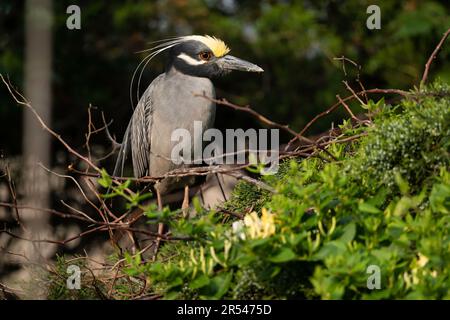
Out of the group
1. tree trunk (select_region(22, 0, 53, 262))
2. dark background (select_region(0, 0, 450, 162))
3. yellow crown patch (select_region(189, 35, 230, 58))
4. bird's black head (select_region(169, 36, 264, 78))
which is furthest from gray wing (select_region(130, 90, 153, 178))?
dark background (select_region(0, 0, 450, 162))

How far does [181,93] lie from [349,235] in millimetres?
2170

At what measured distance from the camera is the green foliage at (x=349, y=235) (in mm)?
1815

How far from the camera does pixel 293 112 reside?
6.27m

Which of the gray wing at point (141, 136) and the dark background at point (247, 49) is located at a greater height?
the dark background at point (247, 49)

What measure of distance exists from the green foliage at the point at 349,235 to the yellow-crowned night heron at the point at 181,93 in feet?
5.66

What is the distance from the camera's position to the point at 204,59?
397cm

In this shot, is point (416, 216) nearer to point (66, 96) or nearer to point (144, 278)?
point (144, 278)

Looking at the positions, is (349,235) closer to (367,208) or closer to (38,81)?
(367,208)

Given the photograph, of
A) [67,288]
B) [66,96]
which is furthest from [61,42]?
[67,288]

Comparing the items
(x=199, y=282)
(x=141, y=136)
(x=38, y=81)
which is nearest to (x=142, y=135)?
(x=141, y=136)

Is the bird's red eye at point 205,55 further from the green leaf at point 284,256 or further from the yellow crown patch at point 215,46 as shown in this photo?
the green leaf at point 284,256

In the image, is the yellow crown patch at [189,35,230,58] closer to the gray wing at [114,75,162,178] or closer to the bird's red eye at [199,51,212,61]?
the bird's red eye at [199,51,212,61]

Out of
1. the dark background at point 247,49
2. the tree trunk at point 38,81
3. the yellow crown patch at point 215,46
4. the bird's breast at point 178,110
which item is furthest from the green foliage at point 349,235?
the dark background at point 247,49

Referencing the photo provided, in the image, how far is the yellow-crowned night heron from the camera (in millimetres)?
3916
